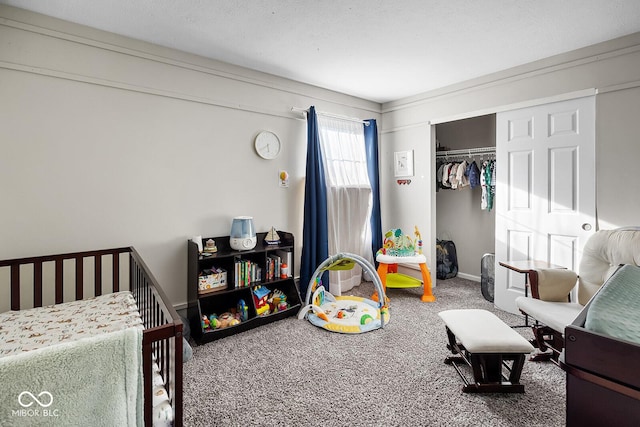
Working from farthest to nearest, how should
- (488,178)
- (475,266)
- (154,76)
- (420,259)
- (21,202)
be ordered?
(475,266) < (488,178) < (420,259) < (154,76) < (21,202)

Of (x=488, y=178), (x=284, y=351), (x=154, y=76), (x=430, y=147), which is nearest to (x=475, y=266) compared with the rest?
(x=488, y=178)

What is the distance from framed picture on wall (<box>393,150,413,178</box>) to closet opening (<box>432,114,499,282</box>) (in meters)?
0.45

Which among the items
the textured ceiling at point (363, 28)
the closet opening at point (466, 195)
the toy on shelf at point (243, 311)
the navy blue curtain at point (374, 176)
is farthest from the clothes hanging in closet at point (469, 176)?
the toy on shelf at point (243, 311)

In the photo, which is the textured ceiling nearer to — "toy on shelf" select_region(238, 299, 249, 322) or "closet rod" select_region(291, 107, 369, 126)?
"closet rod" select_region(291, 107, 369, 126)

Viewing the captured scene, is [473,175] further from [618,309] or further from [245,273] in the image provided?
[618,309]

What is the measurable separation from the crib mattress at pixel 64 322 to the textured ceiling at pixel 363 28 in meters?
1.88

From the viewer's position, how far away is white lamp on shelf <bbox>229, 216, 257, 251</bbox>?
9.26 ft

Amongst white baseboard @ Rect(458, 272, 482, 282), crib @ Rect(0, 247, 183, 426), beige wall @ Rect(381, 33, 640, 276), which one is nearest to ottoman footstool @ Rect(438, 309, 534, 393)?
beige wall @ Rect(381, 33, 640, 276)

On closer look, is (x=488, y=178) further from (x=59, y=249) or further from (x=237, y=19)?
(x=59, y=249)

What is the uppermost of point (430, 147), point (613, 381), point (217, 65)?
point (217, 65)

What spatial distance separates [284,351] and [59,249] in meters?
1.74

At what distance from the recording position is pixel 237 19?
2215mm

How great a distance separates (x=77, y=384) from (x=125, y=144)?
6.69ft

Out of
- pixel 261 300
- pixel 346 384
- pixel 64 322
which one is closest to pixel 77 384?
pixel 64 322
